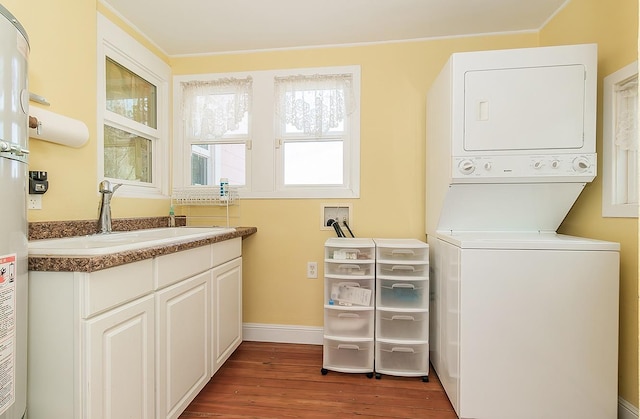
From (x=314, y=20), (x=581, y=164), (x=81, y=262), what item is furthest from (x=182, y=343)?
(x=581, y=164)

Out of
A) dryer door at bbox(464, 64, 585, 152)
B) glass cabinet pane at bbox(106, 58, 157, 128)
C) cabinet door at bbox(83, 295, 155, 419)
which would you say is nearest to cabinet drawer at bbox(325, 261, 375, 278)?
dryer door at bbox(464, 64, 585, 152)

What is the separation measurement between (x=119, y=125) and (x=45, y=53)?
22.2 inches

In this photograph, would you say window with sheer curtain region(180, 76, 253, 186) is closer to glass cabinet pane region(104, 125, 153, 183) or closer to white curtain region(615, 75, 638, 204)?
glass cabinet pane region(104, 125, 153, 183)

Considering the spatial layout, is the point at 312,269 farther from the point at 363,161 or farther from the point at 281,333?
the point at 363,161

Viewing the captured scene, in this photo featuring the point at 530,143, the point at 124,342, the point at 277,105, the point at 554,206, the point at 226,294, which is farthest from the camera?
the point at 277,105

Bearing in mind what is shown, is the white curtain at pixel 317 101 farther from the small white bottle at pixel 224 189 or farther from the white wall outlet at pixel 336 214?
the small white bottle at pixel 224 189

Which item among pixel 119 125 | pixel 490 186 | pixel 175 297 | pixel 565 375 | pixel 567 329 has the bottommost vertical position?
pixel 565 375

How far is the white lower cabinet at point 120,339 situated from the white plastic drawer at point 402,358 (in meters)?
1.08

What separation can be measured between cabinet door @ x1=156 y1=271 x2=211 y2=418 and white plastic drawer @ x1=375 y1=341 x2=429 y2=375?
1074 millimetres

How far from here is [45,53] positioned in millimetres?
1456

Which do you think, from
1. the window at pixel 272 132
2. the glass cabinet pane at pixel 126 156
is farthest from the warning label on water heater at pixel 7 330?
the window at pixel 272 132

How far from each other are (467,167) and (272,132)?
1.47 m

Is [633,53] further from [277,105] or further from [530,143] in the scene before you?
[277,105]

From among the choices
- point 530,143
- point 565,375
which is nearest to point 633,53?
point 530,143
